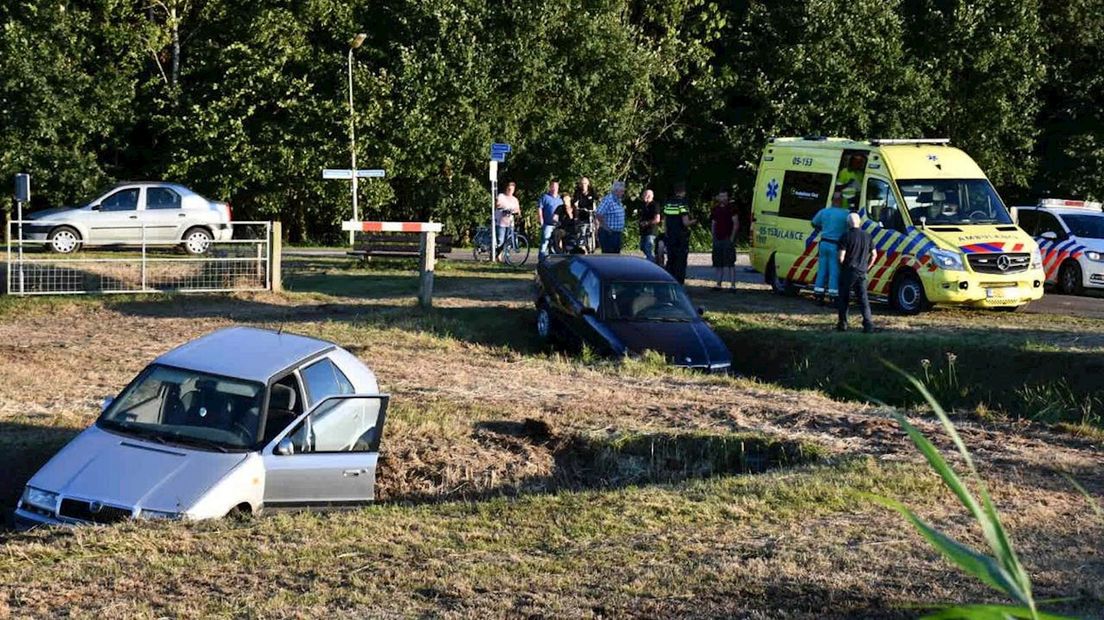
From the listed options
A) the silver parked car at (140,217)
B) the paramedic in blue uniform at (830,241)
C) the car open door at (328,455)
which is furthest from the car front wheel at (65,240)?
the car open door at (328,455)

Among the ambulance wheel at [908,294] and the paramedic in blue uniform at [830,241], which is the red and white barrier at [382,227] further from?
the ambulance wheel at [908,294]

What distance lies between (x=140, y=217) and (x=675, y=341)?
1725 centimetres

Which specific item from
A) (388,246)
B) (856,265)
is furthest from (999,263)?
(388,246)

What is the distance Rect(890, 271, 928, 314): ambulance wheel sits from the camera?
69.8 feet

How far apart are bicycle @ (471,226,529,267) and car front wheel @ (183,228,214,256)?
18.8 ft

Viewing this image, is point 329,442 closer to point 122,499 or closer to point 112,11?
point 122,499

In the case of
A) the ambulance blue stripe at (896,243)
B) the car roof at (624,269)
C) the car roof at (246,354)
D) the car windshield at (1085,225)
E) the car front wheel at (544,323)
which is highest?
the car windshield at (1085,225)

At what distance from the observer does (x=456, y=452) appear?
41.1ft

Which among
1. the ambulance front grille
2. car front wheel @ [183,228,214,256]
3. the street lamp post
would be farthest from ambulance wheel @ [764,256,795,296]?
the street lamp post

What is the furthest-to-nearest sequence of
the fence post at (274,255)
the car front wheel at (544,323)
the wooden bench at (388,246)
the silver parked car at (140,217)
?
the silver parked car at (140,217), the wooden bench at (388,246), the fence post at (274,255), the car front wheel at (544,323)

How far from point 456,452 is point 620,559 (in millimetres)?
4268

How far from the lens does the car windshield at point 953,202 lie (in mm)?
21688

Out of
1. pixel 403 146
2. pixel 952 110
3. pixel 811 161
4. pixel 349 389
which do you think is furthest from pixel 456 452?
pixel 952 110

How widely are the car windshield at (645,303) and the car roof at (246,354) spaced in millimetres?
6753
